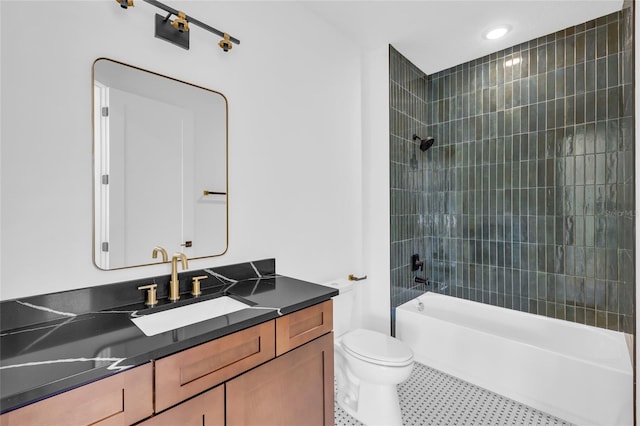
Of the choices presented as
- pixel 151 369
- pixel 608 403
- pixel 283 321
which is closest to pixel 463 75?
pixel 608 403

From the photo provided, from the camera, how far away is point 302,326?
129cm

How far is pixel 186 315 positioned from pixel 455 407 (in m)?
1.74

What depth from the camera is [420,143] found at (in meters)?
2.96

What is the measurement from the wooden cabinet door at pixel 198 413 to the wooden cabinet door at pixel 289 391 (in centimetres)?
3

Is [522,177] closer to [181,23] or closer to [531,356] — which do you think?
[531,356]

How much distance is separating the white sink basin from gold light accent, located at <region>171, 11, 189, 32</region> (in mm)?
1185

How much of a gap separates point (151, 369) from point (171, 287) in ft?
1.75

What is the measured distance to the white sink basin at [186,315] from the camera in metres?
1.14

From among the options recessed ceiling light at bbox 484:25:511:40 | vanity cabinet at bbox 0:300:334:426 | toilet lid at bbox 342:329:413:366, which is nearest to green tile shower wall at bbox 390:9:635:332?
recessed ceiling light at bbox 484:25:511:40

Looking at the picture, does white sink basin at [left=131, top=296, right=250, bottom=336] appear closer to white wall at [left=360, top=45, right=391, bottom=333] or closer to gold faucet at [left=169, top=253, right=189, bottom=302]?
gold faucet at [left=169, top=253, right=189, bottom=302]

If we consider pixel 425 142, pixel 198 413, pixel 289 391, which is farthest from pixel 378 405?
pixel 425 142

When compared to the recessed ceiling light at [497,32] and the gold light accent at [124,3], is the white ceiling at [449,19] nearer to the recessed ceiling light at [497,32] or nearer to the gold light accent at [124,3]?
the recessed ceiling light at [497,32]

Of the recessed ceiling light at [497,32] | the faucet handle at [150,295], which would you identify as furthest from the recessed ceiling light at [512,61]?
the faucet handle at [150,295]

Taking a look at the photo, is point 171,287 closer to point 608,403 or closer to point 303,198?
point 303,198
